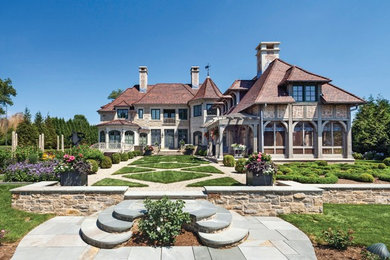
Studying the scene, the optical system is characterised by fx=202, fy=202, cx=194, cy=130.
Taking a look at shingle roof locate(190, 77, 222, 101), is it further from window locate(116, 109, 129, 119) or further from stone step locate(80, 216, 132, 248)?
stone step locate(80, 216, 132, 248)

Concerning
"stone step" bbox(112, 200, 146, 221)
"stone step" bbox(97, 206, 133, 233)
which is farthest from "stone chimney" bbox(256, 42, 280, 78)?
"stone step" bbox(97, 206, 133, 233)

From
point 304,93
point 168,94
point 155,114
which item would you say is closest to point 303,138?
point 304,93

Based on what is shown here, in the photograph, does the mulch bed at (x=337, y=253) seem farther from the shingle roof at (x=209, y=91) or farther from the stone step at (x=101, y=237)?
the shingle roof at (x=209, y=91)

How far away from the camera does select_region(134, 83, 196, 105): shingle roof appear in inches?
1064

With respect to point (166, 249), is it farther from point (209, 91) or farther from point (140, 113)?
point (140, 113)

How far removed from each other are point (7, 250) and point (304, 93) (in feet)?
59.6

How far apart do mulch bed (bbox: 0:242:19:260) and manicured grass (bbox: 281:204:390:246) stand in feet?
19.8

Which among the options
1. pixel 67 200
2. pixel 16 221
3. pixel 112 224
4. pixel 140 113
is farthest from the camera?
pixel 140 113

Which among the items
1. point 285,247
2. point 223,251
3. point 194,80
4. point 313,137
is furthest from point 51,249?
point 194,80

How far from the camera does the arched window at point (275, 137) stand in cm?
1608

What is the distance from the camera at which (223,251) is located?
3.82m

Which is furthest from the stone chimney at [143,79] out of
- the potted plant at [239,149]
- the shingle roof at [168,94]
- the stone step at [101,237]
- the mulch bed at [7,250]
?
the mulch bed at [7,250]

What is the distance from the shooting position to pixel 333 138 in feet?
53.8

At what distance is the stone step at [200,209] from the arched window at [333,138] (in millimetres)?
14854
